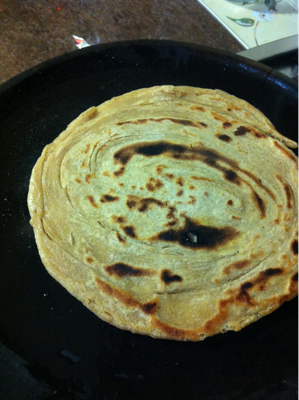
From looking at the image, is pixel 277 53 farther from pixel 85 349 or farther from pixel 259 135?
pixel 85 349

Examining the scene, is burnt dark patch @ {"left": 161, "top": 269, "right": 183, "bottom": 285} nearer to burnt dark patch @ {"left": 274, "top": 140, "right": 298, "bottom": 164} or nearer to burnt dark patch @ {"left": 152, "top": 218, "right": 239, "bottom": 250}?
burnt dark patch @ {"left": 152, "top": 218, "right": 239, "bottom": 250}

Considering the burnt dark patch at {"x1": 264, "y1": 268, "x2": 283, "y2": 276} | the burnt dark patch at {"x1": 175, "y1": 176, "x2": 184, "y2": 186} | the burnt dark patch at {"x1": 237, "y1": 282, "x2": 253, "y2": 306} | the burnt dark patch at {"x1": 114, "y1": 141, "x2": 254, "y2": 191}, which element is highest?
the burnt dark patch at {"x1": 114, "y1": 141, "x2": 254, "y2": 191}

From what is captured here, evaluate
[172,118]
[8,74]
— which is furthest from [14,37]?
[172,118]

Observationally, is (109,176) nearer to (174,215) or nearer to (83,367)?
(174,215)

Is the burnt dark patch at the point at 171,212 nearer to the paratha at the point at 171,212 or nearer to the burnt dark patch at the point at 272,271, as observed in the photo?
the paratha at the point at 171,212

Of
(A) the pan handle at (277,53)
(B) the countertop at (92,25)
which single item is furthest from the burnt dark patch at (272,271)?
(B) the countertop at (92,25)

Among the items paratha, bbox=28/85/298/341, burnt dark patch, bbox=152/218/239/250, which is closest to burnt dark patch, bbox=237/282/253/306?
paratha, bbox=28/85/298/341
